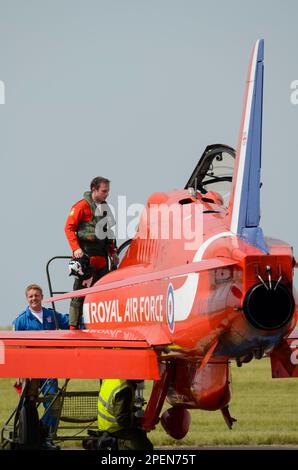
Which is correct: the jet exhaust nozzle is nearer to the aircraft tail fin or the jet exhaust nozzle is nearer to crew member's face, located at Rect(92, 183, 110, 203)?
the aircraft tail fin

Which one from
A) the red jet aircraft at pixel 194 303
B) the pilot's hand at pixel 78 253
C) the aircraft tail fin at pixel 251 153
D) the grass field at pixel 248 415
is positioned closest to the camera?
the red jet aircraft at pixel 194 303

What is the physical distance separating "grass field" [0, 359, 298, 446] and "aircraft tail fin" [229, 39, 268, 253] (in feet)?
20.7

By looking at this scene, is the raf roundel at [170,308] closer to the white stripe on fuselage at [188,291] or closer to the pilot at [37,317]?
the white stripe on fuselage at [188,291]

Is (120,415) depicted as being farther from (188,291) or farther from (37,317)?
(37,317)

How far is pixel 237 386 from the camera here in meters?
25.9

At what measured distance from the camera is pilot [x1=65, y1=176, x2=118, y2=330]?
1697 centimetres

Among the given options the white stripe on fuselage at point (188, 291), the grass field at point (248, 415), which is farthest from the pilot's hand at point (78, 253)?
the grass field at point (248, 415)

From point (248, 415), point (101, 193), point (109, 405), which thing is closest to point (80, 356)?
point (109, 405)

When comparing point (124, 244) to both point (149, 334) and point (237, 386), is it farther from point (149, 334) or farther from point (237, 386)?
point (237, 386)

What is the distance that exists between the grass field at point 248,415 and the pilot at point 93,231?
2.90m

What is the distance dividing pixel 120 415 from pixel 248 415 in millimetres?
7110

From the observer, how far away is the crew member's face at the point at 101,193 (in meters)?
17.0

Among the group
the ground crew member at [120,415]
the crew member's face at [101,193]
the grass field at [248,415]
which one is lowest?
the grass field at [248,415]

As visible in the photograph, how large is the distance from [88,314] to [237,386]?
9380mm
